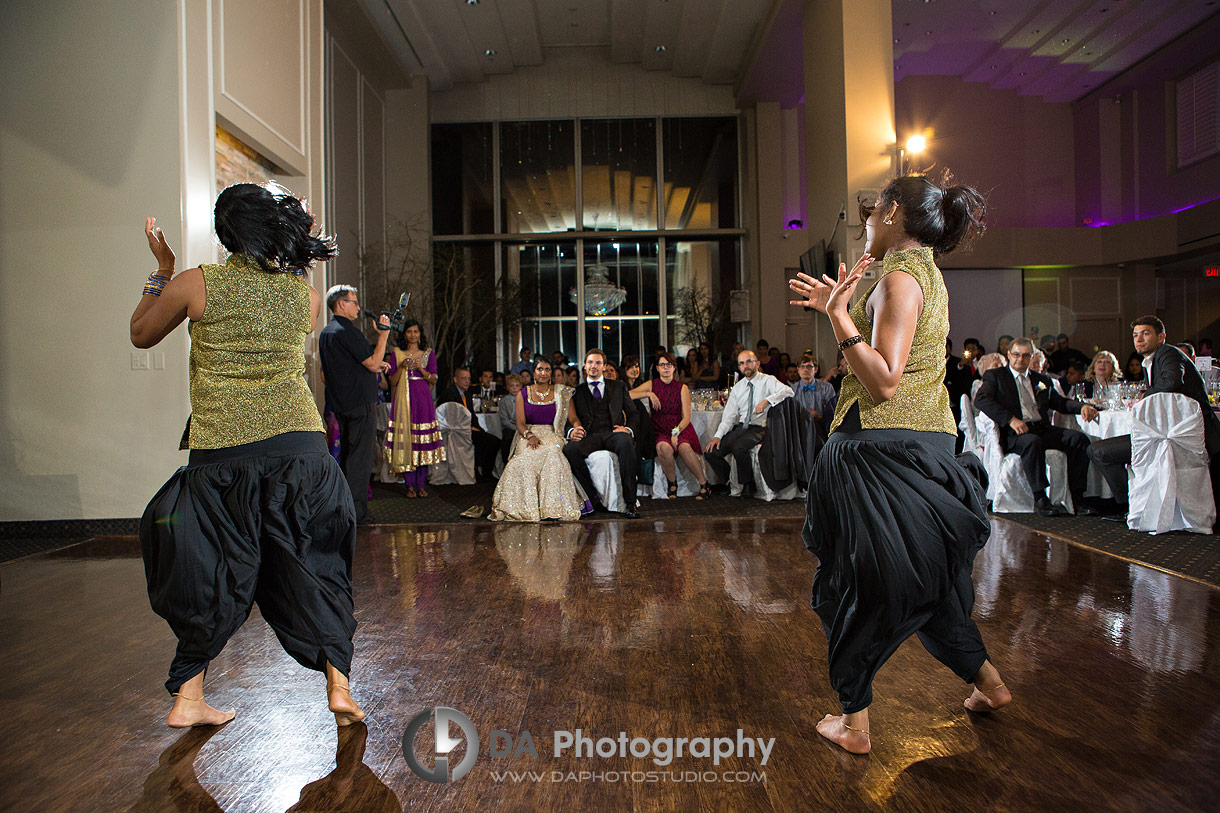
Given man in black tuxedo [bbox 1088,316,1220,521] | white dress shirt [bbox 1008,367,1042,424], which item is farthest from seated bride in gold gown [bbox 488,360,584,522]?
man in black tuxedo [bbox 1088,316,1220,521]

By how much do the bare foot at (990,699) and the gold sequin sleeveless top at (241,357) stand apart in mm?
1792

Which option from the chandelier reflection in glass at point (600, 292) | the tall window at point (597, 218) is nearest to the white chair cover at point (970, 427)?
the tall window at point (597, 218)

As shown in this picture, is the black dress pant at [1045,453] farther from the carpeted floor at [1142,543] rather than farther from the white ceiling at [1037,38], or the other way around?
the white ceiling at [1037,38]

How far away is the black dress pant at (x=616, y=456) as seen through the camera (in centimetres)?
536

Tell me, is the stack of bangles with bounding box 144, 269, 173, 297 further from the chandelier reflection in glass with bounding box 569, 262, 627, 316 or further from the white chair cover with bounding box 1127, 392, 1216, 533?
the chandelier reflection in glass with bounding box 569, 262, 627, 316

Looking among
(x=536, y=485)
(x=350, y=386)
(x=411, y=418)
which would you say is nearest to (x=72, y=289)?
(x=350, y=386)

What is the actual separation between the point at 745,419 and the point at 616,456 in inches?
48.0

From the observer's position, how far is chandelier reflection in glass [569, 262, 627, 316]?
42.2 ft

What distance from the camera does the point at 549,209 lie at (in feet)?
42.1

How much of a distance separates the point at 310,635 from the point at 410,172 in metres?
11.1

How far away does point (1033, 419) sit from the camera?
17.2 ft

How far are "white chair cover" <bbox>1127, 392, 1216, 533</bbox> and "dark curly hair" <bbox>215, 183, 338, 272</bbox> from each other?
14.4 feet

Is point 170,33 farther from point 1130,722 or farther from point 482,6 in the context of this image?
point 482,6

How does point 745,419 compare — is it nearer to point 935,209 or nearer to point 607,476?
point 607,476
